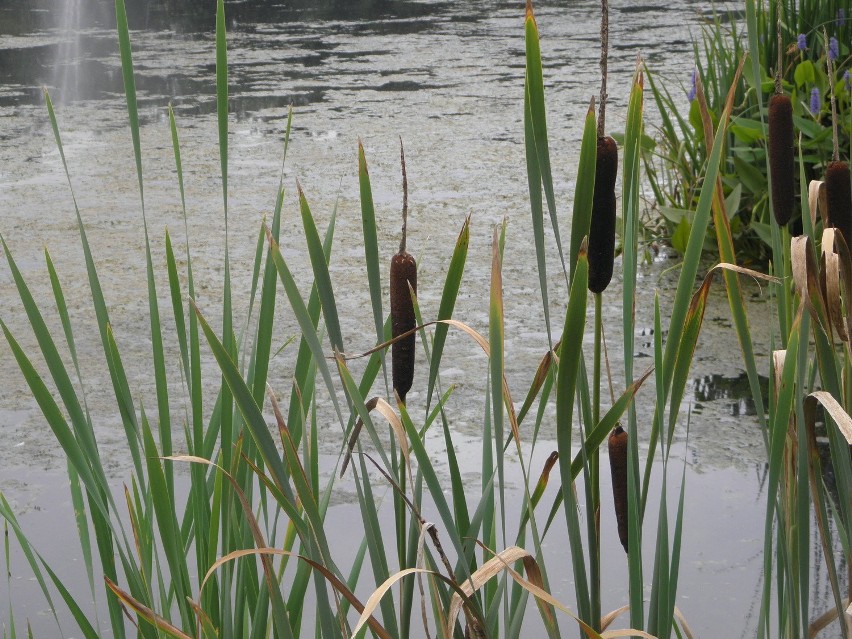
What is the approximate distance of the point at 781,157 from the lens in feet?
2.12

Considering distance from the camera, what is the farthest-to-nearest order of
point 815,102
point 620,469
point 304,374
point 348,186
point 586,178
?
point 348,186, point 815,102, point 304,374, point 620,469, point 586,178

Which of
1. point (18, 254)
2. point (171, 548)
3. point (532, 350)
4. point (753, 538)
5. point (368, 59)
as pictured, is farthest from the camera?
point (368, 59)

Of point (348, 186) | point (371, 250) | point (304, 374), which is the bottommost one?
point (348, 186)

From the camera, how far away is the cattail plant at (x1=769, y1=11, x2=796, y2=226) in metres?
0.64

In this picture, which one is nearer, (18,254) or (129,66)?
(129,66)

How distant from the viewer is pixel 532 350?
2135 millimetres

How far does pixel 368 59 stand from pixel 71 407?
16.0 feet

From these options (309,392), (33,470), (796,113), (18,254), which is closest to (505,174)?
(796,113)

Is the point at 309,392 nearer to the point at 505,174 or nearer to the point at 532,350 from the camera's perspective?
the point at 532,350

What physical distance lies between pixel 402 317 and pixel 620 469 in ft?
0.52

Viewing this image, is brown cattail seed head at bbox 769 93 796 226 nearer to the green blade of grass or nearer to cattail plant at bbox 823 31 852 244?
cattail plant at bbox 823 31 852 244

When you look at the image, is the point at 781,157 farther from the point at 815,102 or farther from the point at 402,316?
the point at 815,102

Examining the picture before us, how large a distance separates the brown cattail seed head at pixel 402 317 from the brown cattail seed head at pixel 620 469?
0.12 metres

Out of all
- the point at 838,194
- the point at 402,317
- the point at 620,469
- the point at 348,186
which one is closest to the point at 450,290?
the point at 402,317
